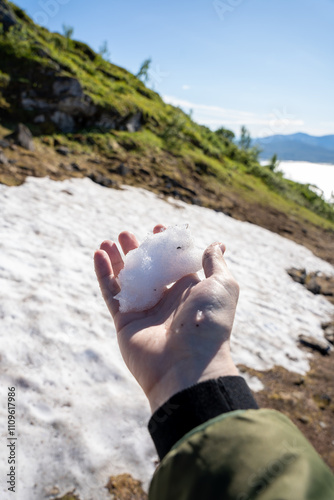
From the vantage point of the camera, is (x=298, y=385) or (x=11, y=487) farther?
(x=298, y=385)

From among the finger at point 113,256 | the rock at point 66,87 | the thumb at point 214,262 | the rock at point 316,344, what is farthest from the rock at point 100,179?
the thumb at point 214,262

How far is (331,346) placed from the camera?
5.72 m

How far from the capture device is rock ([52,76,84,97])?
11.0 metres

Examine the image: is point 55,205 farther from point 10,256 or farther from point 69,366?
point 69,366

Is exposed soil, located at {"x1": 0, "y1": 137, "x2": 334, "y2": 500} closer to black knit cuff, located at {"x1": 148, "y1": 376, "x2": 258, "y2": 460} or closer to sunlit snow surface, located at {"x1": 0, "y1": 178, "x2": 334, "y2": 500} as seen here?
sunlit snow surface, located at {"x1": 0, "y1": 178, "x2": 334, "y2": 500}

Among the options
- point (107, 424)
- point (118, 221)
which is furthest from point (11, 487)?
point (118, 221)

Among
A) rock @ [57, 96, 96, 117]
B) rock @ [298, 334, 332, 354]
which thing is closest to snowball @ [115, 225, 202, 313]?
rock @ [298, 334, 332, 354]

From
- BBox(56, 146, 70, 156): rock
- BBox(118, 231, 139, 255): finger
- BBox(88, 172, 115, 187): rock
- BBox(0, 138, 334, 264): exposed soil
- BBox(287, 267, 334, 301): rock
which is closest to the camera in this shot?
BBox(118, 231, 139, 255): finger

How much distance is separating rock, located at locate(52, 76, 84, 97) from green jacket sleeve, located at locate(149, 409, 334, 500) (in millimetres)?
12328

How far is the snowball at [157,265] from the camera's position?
2775 mm

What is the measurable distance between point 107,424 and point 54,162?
7894 mm

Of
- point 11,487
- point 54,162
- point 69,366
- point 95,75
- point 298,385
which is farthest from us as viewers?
point 95,75

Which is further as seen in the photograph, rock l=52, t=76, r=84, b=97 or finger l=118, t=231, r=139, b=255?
rock l=52, t=76, r=84, b=97

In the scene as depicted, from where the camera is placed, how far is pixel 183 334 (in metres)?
2.10
